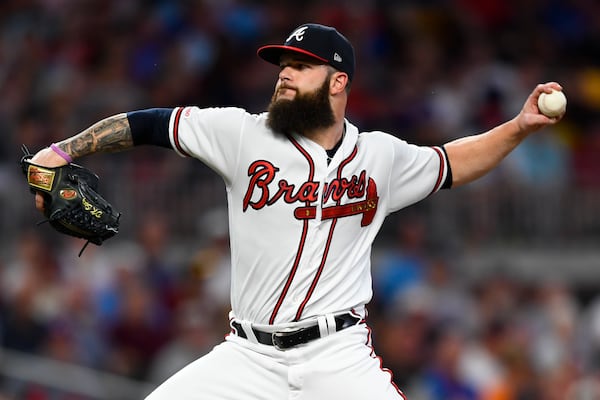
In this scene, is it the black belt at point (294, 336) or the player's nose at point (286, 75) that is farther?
the player's nose at point (286, 75)

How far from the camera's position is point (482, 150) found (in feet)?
19.5

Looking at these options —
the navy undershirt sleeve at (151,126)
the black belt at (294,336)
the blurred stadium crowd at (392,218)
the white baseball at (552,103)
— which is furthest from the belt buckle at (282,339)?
the blurred stadium crowd at (392,218)

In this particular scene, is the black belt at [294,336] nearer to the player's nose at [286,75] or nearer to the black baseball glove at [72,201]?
the black baseball glove at [72,201]

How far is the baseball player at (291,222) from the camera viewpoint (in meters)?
5.38

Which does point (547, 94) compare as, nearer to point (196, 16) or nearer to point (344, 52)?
point (344, 52)

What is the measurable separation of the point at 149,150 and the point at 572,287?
4.01m

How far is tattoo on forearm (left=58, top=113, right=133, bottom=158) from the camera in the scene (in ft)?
17.8

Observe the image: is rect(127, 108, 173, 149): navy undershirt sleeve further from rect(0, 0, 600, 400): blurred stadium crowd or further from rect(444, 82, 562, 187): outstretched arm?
rect(0, 0, 600, 400): blurred stadium crowd

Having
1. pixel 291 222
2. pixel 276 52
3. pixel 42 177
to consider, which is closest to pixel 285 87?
pixel 276 52

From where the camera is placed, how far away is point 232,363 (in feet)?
17.7

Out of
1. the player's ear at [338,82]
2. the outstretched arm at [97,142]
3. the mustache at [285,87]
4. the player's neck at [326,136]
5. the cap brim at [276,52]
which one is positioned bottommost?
the outstretched arm at [97,142]

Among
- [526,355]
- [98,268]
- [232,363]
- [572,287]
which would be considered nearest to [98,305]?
[98,268]

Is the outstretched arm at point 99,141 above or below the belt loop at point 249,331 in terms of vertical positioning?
above

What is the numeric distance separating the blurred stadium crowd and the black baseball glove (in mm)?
4201
